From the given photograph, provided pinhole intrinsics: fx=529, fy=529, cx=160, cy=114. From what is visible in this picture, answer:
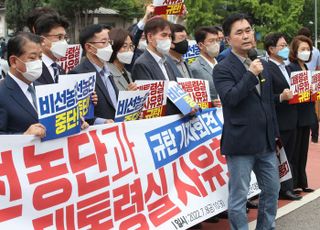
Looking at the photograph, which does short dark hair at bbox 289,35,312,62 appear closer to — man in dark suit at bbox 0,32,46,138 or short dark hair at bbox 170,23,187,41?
short dark hair at bbox 170,23,187,41

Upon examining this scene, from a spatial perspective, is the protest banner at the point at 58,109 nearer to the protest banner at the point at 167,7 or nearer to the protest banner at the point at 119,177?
the protest banner at the point at 119,177

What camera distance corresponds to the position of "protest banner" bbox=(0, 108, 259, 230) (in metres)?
3.44

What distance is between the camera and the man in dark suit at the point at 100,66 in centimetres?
448

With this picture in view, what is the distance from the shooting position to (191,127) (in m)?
4.94

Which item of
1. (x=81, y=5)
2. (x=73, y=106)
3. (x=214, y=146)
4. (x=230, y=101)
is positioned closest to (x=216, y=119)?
(x=214, y=146)

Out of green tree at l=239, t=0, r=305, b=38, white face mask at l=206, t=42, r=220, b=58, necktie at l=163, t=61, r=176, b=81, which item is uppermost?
white face mask at l=206, t=42, r=220, b=58

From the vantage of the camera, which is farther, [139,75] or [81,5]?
[81,5]

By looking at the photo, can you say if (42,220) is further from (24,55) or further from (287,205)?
(287,205)

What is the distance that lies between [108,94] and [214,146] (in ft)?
4.06

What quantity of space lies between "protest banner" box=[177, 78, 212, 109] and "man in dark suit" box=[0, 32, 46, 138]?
65.7 inches

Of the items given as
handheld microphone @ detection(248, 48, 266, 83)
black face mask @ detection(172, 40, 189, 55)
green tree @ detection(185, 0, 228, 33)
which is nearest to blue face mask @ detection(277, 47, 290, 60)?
black face mask @ detection(172, 40, 189, 55)

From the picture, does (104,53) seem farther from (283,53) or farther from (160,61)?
(283,53)

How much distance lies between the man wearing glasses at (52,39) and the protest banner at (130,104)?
775mm

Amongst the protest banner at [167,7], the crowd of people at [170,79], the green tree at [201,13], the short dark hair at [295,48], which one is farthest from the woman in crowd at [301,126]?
the green tree at [201,13]
